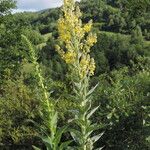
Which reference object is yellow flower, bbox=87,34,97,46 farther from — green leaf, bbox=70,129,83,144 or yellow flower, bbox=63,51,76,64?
green leaf, bbox=70,129,83,144

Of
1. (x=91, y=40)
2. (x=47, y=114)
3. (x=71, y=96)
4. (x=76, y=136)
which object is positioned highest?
(x=91, y=40)

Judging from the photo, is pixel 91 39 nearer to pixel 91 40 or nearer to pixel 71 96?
pixel 91 40

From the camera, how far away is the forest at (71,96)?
173 inches

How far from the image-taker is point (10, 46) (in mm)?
34469

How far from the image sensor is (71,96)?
18.8ft

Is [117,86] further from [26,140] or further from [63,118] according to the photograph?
[26,140]

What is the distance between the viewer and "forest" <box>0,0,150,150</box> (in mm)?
4387

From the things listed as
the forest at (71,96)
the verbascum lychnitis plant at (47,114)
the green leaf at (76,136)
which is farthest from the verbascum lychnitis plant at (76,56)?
the verbascum lychnitis plant at (47,114)

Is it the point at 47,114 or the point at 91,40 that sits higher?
the point at 91,40

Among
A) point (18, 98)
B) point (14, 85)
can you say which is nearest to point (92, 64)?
point (18, 98)

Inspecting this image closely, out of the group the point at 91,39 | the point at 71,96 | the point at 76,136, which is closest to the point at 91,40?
the point at 91,39

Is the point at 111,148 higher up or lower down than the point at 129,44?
higher up

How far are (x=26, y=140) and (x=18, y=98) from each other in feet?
8.88

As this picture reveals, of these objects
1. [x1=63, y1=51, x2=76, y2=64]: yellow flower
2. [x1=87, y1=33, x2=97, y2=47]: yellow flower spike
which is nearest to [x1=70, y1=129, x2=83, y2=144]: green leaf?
[x1=63, y1=51, x2=76, y2=64]: yellow flower
